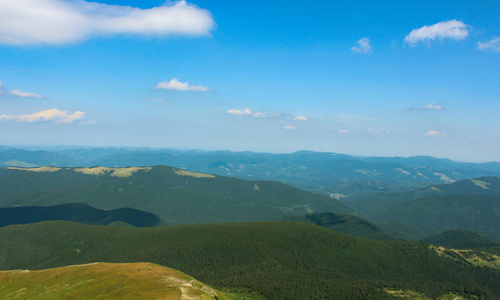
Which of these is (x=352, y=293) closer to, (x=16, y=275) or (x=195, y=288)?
(x=195, y=288)

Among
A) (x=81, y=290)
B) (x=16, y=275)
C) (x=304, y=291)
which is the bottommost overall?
(x=304, y=291)

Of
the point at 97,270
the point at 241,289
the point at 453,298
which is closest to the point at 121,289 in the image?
the point at 97,270

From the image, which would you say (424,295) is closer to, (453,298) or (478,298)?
(453,298)

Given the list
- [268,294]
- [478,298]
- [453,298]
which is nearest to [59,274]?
[268,294]

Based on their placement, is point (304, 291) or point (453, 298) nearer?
point (453, 298)

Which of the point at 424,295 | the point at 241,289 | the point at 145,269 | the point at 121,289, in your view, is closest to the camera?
the point at 121,289

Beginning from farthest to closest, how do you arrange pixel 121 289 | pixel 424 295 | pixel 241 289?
pixel 241 289
pixel 424 295
pixel 121 289

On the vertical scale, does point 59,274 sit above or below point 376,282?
above
